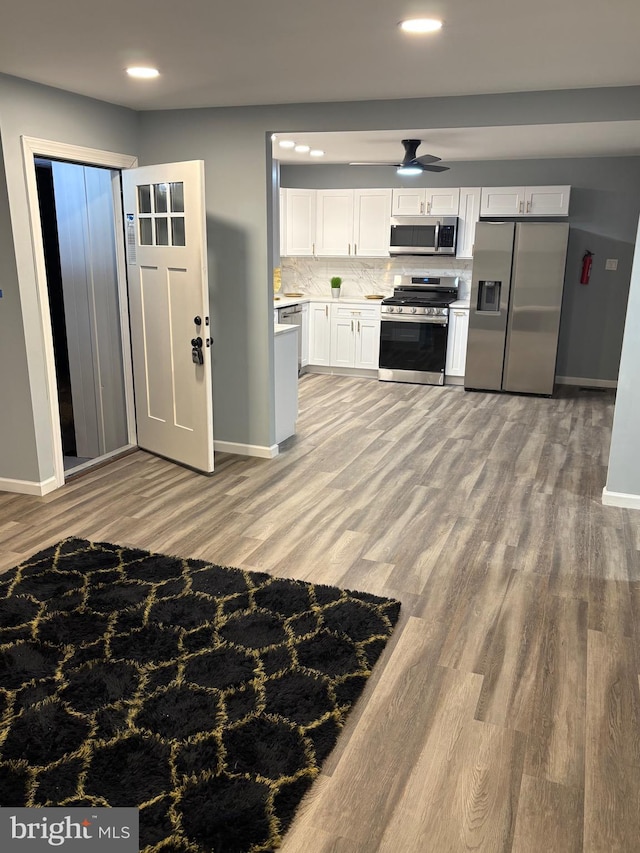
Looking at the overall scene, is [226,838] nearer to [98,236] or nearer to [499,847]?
[499,847]

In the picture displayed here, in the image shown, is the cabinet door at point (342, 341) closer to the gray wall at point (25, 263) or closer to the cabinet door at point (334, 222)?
the cabinet door at point (334, 222)

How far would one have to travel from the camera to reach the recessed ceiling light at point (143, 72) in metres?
3.45

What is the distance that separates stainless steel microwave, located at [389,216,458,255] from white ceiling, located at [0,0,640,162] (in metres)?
3.42

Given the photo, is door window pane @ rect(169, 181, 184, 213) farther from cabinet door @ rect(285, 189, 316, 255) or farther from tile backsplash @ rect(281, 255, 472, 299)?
tile backsplash @ rect(281, 255, 472, 299)

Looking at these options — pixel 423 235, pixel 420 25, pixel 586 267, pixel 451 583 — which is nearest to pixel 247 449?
pixel 451 583

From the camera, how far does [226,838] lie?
5.84 feet

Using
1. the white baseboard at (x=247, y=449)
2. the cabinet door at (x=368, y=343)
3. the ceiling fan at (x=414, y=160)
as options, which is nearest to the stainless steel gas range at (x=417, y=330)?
the cabinet door at (x=368, y=343)

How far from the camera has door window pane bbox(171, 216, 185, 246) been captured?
4254mm

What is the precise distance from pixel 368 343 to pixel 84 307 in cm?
384

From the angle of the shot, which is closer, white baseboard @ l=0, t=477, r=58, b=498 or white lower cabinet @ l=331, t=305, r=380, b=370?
white baseboard @ l=0, t=477, r=58, b=498

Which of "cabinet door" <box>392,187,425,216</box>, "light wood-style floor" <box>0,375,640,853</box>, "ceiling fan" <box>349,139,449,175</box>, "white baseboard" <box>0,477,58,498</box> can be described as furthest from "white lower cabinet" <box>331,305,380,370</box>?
"white baseboard" <box>0,477,58,498</box>

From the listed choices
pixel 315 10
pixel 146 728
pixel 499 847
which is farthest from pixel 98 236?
pixel 499 847

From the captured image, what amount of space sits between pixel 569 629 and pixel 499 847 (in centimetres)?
122

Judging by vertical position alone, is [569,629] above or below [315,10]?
below
